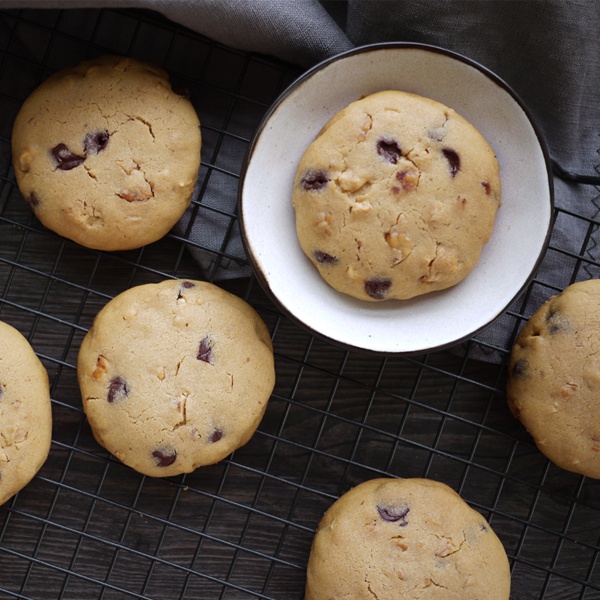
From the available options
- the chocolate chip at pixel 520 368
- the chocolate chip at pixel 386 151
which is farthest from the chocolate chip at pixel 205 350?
the chocolate chip at pixel 520 368

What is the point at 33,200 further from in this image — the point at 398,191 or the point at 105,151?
the point at 398,191

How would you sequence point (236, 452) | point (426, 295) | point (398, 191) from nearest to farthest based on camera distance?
point (398, 191) → point (426, 295) → point (236, 452)

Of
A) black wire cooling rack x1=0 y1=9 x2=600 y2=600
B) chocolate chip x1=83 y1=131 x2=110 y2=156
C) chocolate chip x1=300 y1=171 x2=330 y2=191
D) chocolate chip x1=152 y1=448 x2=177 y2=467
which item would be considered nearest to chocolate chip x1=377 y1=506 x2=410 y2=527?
black wire cooling rack x1=0 y1=9 x2=600 y2=600

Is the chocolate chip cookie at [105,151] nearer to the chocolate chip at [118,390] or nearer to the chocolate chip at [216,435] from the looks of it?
the chocolate chip at [118,390]

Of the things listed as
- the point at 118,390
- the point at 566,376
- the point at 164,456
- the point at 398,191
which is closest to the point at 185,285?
the point at 118,390

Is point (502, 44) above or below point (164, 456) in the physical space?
above

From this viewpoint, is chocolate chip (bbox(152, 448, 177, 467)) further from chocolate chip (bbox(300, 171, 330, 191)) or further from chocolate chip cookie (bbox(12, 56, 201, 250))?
chocolate chip (bbox(300, 171, 330, 191))
